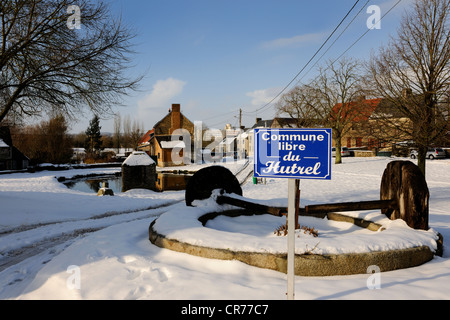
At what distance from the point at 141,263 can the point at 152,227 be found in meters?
1.47

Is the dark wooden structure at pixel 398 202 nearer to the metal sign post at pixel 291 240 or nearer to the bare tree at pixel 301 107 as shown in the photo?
the metal sign post at pixel 291 240

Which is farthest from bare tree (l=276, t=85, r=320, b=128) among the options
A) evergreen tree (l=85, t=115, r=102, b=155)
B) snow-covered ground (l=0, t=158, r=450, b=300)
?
evergreen tree (l=85, t=115, r=102, b=155)

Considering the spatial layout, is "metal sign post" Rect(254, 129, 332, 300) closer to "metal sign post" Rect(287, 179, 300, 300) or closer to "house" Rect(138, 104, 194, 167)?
"metal sign post" Rect(287, 179, 300, 300)

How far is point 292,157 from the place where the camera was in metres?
3.07

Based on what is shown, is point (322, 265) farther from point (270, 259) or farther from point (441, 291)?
point (441, 291)

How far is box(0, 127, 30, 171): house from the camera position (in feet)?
119

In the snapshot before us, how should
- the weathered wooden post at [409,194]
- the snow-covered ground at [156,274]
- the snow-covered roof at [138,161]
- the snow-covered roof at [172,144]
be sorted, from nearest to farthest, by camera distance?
the snow-covered ground at [156,274], the weathered wooden post at [409,194], the snow-covered roof at [138,161], the snow-covered roof at [172,144]

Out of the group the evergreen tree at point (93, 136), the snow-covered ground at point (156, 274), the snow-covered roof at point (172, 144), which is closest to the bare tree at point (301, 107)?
the snow-covered roof at point (172, 144)

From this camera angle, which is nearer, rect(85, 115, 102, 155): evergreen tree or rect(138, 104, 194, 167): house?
rect(138, 104, 194, 167): house

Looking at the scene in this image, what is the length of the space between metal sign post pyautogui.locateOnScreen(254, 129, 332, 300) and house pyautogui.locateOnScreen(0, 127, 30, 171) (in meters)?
41.3

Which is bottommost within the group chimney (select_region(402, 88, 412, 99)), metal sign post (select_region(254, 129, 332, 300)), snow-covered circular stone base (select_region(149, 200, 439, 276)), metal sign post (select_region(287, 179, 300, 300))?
snow-covered circular stone base (select_region(149, 200, 439, 276))

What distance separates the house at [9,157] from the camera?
3625 cm

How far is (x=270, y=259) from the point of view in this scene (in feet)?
13.6
